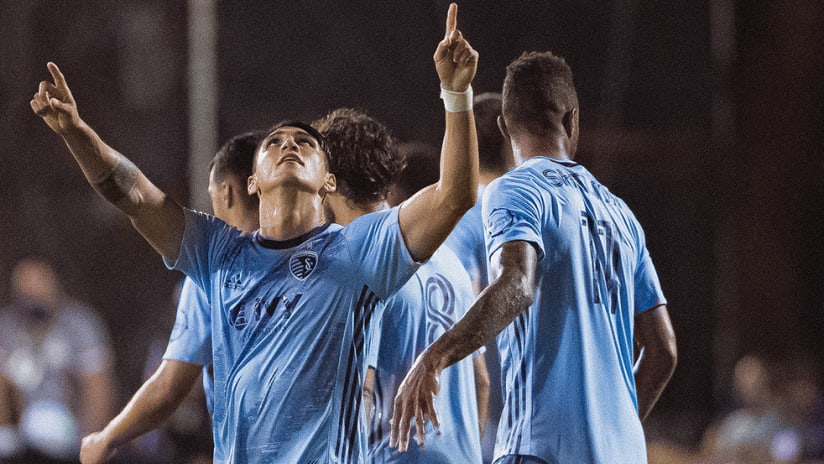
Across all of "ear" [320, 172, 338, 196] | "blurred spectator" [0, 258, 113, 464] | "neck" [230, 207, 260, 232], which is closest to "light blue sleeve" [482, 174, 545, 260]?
"ear" [320, 172, 338, 196]

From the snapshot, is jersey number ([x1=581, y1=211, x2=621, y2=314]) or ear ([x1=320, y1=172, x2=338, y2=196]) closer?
jersey number ([x1=581, y1=211, x2=621, y2=314])

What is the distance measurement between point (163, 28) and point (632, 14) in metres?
4.73

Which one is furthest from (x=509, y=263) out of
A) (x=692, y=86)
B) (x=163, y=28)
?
(x=692, y=86)

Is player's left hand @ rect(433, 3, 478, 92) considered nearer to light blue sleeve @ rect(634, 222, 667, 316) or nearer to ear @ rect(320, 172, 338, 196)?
ear @ rect(320, 172, 338, 196)

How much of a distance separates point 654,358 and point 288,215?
4.75ft

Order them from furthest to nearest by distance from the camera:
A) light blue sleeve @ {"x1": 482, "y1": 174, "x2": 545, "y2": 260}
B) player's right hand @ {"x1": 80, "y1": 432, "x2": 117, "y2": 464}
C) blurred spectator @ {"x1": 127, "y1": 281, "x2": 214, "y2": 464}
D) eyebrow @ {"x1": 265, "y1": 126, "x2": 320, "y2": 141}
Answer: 1. blurred spectator @ {"x1": 127, "y1": 281, "x2": 214, "y2": 464}
2. player's right hand @ {"x1": 80, "y1": 432, "x2": 117, "y2": 464}
3. eyebrow @ {"x1": 265, "y1": 126, "x2": 320, "y2": 141}
4. light blue sleeve @ {"x1": 482, "y1": 174, "x2": 545, "y2": 260}

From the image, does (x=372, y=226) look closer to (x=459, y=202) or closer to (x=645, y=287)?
(x=459, y=202)

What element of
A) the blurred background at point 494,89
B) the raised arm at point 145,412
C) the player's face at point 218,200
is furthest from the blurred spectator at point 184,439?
the player's face at point 218,200

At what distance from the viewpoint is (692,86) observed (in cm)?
1146

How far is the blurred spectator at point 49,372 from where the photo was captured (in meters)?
8.66

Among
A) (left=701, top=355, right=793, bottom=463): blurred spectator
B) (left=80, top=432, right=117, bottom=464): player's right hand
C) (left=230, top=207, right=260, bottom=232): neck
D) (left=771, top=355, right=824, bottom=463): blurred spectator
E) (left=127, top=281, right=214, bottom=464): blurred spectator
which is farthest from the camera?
(left=701, top=355, right=793, bottom=463): blurred spectator

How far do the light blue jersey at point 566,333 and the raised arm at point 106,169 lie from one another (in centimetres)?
110

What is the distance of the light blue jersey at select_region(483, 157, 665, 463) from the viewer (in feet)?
11.7

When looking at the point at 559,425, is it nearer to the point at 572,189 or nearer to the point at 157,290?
the point at 572,189
